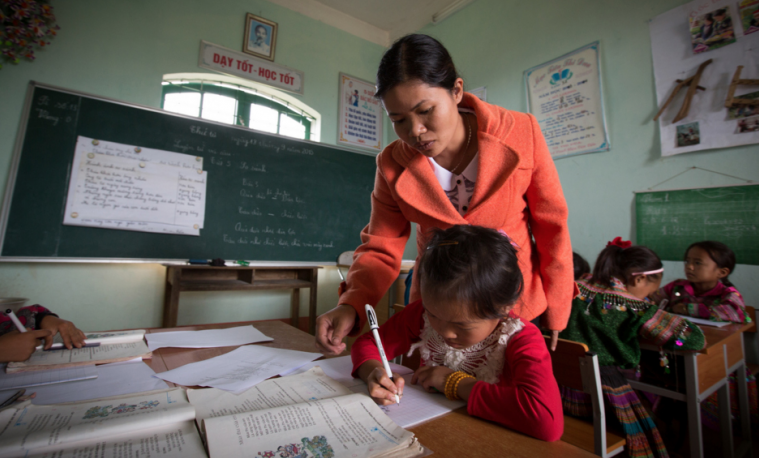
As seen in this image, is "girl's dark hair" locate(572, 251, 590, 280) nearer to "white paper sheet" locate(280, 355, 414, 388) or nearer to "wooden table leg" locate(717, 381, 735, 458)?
"wooden table leg" locate(717, 381, 735, 458)

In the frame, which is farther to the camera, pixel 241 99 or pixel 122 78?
pixel 241 99

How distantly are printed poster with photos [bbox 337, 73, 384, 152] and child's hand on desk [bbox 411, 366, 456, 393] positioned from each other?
3197 mm

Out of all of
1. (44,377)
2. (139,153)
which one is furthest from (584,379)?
(139,153)

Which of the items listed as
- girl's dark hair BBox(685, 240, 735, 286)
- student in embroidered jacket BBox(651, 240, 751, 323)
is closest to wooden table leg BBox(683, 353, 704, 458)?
student in embroidered jacket BBox(651, 240, 751, 323)

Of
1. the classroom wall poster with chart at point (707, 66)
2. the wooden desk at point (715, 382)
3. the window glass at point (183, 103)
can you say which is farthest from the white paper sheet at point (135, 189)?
the classroom wall poster with chart at point (707, 66)

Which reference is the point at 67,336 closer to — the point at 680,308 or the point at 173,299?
the point at 173,299

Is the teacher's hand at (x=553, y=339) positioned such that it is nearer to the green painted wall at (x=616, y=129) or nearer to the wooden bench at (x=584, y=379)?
the wooden bench at (x=584, y=379)

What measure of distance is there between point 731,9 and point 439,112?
7.54 ft

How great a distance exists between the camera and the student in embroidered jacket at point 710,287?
1791mm

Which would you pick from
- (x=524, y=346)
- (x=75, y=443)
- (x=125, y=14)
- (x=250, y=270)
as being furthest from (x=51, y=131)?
(x=524, y=346)

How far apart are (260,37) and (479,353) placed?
3441 mm

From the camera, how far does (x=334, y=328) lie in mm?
793

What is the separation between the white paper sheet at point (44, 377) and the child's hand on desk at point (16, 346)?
0.03 m

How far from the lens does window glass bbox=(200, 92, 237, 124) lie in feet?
10.1
